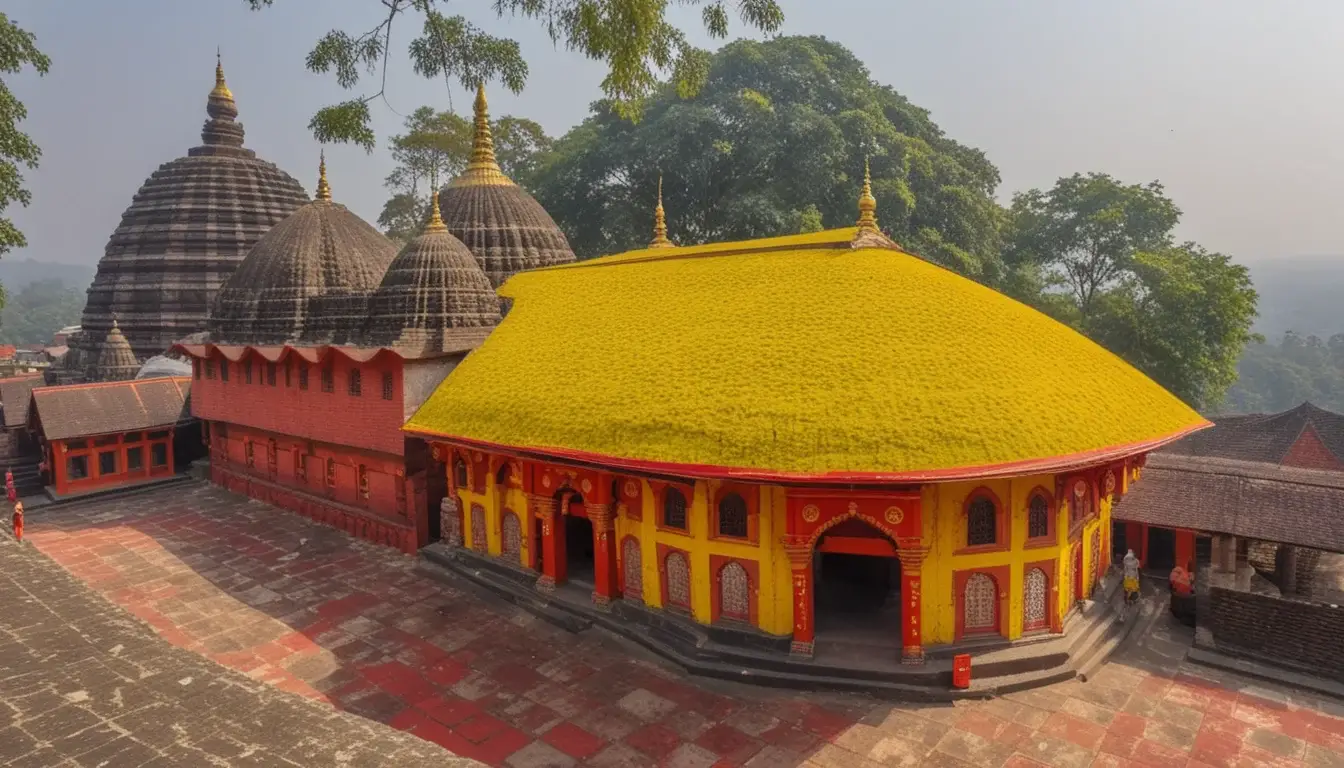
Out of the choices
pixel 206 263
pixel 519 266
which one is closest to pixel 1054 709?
pixel 519 266

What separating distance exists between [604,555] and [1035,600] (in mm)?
6536

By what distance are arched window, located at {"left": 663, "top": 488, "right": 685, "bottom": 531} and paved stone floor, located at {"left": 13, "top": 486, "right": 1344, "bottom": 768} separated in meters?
2.01

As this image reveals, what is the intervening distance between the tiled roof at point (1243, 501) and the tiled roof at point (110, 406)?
→ 968 inches

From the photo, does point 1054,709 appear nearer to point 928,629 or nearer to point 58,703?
point 928,629

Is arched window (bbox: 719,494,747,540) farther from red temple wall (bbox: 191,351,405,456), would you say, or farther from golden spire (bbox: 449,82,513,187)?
golden spire (bbox: 449,82,513,187)

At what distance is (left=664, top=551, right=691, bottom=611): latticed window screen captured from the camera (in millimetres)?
12227

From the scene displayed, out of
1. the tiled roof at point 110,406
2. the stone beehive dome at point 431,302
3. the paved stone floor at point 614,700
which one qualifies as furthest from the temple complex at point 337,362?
the paved stone floor at point 614,700

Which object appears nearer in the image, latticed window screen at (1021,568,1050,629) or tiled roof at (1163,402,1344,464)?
latticed window screen at (1021,568,1050,629)

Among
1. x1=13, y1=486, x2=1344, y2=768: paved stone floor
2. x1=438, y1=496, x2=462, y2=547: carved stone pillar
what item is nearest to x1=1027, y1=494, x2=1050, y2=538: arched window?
x1=13, y1=486, x2=1344, y2=768: paved stone floor

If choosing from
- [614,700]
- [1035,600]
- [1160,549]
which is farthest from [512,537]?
[1160,549]

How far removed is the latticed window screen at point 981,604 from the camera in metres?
11.2

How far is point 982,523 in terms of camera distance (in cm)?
1124

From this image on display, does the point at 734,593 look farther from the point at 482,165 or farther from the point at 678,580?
the point at 482,165

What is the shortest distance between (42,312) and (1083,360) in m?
189
